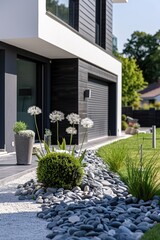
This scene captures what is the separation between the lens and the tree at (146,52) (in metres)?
62.4

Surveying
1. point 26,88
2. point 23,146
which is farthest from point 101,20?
point 23,146

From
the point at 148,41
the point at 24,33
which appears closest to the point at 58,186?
the point at 24,33

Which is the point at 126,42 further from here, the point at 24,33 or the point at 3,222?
the point at 3,222

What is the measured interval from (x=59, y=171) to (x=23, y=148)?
3147 mm

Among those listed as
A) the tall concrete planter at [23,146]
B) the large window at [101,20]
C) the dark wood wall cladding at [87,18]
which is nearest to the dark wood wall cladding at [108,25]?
the large window at [101,20]

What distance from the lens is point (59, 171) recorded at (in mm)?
7102

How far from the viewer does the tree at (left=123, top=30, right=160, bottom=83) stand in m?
62.4

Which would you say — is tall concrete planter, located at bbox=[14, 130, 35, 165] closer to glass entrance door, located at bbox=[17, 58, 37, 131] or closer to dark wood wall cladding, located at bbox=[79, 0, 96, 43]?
glass entrance door, located at bbox=[17, 58, 37, 131]

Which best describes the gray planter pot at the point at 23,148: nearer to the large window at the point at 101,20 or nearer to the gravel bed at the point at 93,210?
the gravel bed at the point at 93,210

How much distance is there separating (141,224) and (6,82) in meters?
8.30

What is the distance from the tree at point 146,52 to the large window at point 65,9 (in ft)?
155

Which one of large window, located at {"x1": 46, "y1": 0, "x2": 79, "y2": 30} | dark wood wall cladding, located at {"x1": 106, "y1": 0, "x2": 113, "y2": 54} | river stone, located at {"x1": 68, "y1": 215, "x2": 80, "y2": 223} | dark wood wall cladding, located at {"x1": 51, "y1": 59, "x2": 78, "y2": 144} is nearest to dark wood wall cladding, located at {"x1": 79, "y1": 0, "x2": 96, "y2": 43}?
large window, located at {"x1": 46, "y1": 0, "x2": 79, "y2": 30}

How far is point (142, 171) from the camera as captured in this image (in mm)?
6273

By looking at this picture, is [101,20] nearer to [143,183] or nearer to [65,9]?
[65,9]
